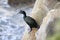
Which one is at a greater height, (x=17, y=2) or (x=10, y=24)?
(x=17, y=2)

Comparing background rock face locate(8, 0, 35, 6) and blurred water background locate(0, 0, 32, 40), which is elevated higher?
background rock face locate(8, 0, 35, 6)

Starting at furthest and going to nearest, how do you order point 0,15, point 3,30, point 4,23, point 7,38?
point 0,15 < point 4,23 < point 3,30 < point 7,38

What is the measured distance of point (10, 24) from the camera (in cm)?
429

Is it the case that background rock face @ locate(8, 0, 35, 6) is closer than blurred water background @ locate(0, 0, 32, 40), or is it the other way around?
blurred water background @ locate(0, 0, 32, 40)

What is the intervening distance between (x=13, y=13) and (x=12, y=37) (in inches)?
46.7

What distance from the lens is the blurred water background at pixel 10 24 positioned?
388cm

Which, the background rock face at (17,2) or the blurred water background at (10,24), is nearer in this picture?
the blurred water background at (10,24)

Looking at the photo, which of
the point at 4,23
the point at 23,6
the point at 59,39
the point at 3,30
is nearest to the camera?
the point at 59,39

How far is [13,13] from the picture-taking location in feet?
15.9

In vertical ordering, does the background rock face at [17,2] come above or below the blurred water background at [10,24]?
above

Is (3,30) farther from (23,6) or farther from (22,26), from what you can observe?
(23,6)

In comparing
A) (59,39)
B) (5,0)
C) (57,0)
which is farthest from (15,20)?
(59,39)

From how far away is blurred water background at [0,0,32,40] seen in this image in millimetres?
3881

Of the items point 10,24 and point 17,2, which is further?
point 17,2
